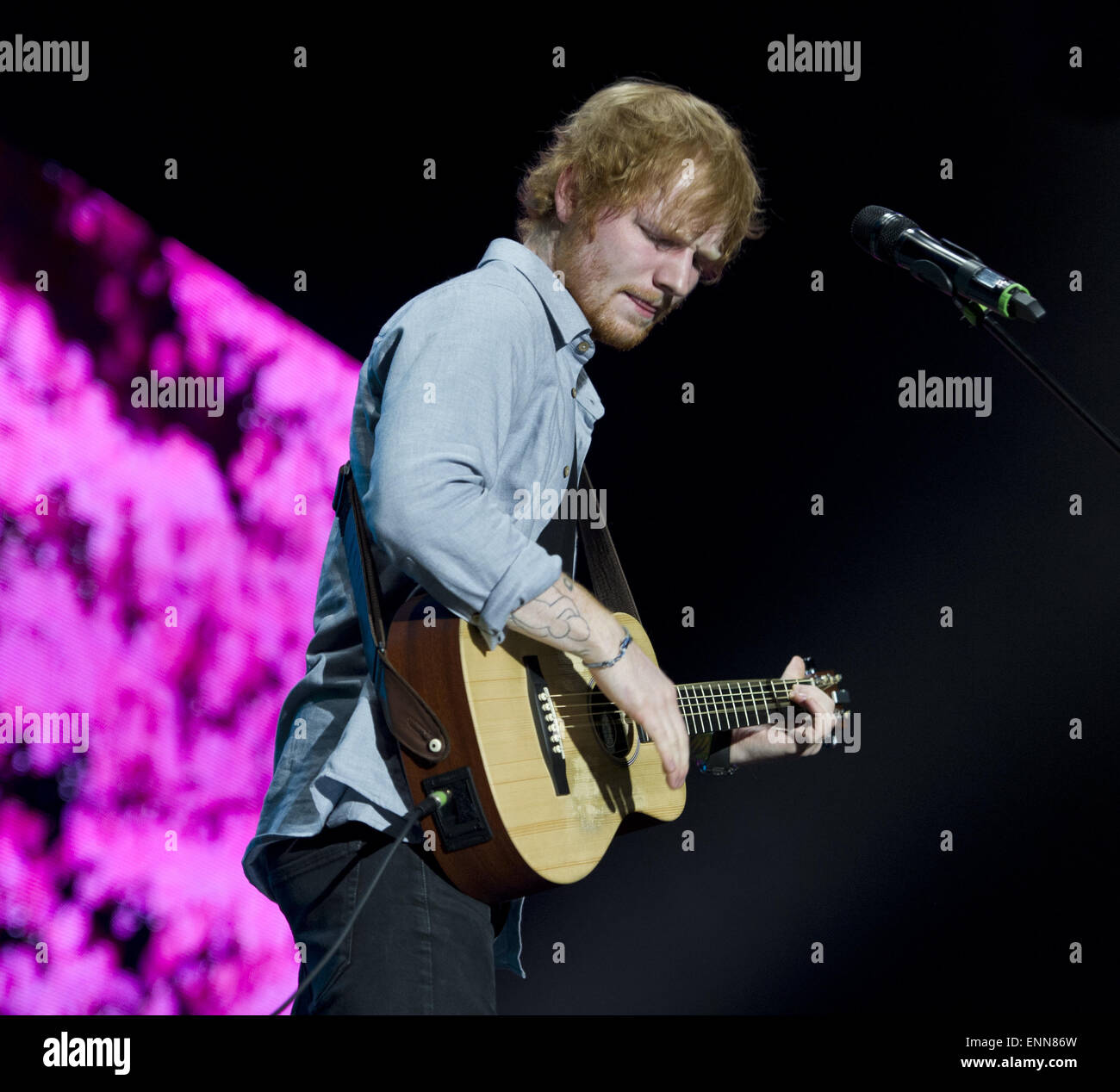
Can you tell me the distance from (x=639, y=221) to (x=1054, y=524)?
190 cm

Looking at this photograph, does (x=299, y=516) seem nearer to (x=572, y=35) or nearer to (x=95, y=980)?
(x=95, y=980)

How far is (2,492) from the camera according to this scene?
97.7 inches

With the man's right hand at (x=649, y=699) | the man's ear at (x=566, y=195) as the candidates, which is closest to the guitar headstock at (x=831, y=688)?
the man's right hand at (x=649, y=699)

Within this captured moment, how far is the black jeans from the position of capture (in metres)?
1.49

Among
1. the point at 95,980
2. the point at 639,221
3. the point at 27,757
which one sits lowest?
the point at 95,980

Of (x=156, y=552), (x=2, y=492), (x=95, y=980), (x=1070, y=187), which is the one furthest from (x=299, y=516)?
(x=1070, y=187)

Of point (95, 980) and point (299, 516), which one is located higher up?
point (299, 516)

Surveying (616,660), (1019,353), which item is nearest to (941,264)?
(1019,353)

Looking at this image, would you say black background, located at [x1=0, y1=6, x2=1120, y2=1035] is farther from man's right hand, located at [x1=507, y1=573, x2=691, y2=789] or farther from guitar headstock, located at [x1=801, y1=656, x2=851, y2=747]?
man's right hand, located at [x1=507, y1=573, x2=691, y2=789]

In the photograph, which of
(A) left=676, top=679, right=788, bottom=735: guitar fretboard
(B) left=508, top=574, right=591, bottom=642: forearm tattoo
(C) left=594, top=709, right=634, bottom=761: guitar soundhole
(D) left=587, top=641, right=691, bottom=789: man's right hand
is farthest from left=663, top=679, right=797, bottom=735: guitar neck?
(B) left=508, top=574, right=591, bottom=642: forearm tattoo

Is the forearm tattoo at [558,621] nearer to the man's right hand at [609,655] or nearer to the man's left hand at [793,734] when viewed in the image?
the man's right hand at [609,655]

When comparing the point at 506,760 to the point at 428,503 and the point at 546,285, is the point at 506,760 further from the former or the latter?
the point at 546,285

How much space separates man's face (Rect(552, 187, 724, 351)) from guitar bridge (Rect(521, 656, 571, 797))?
0.59 meters
